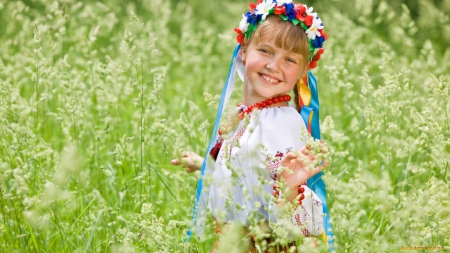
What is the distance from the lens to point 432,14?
191 inches

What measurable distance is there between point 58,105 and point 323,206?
1982mm

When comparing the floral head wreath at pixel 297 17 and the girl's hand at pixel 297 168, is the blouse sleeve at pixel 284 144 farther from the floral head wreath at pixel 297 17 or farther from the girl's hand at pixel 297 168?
the floral head wreath at pixel 297 17

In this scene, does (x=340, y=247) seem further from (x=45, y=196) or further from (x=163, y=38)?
(x=163, y=38)

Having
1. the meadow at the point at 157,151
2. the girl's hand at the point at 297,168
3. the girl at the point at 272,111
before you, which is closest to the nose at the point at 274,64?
the girl at the point at 272,111

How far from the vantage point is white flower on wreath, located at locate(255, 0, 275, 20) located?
8.91 feet

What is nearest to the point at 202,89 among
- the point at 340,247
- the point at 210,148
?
the point at 210,148

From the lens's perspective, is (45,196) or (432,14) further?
(432,14)

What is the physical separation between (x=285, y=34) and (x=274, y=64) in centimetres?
12

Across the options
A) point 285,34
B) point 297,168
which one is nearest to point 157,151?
point 285,34

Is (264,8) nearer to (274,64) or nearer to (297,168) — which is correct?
(274,64)

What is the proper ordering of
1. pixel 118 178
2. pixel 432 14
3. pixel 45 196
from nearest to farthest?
pixel 45 196
pixel 118 178
pixel 432 14

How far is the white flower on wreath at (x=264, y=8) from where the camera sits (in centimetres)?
272

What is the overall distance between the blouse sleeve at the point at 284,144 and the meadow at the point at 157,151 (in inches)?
4.1

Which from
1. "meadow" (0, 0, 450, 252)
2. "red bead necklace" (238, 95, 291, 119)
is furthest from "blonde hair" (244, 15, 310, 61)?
"meadow" (0, 0, 450, 252)
